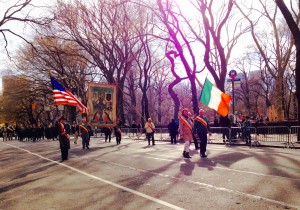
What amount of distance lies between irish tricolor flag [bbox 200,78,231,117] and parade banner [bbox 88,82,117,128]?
8300 mm

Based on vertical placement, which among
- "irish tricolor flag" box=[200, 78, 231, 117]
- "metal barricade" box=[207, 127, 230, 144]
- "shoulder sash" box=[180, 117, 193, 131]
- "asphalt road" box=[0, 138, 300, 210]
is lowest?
"asphalt road" box=[0, 138, 300, 210]

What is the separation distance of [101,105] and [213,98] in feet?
28.9

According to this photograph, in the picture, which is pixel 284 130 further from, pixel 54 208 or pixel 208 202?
pixel 54 208

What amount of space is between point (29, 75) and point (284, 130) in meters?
40.4

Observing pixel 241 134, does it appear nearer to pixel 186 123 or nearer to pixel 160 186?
pixel 186 123

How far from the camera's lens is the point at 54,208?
6402mm

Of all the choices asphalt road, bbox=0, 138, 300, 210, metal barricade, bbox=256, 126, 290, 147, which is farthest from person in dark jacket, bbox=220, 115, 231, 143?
asphalt road, bbox=0, 138, 300, 210

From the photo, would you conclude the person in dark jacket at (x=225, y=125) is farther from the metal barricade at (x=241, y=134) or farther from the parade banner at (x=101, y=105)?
the parade banner at (x=101, y=105)

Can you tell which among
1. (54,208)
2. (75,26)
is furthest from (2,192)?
(75,26)

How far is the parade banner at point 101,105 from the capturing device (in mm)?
22484

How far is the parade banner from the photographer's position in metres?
22.5

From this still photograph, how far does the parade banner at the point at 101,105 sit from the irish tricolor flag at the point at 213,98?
8.30 m

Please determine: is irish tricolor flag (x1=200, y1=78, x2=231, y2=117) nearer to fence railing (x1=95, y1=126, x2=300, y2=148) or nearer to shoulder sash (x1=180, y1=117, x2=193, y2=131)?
shoulder sash (x1=180, y1=117, x2=193, y2=131)

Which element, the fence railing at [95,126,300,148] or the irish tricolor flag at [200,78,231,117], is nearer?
the irish tricolor flag at [200,78,231,117]
